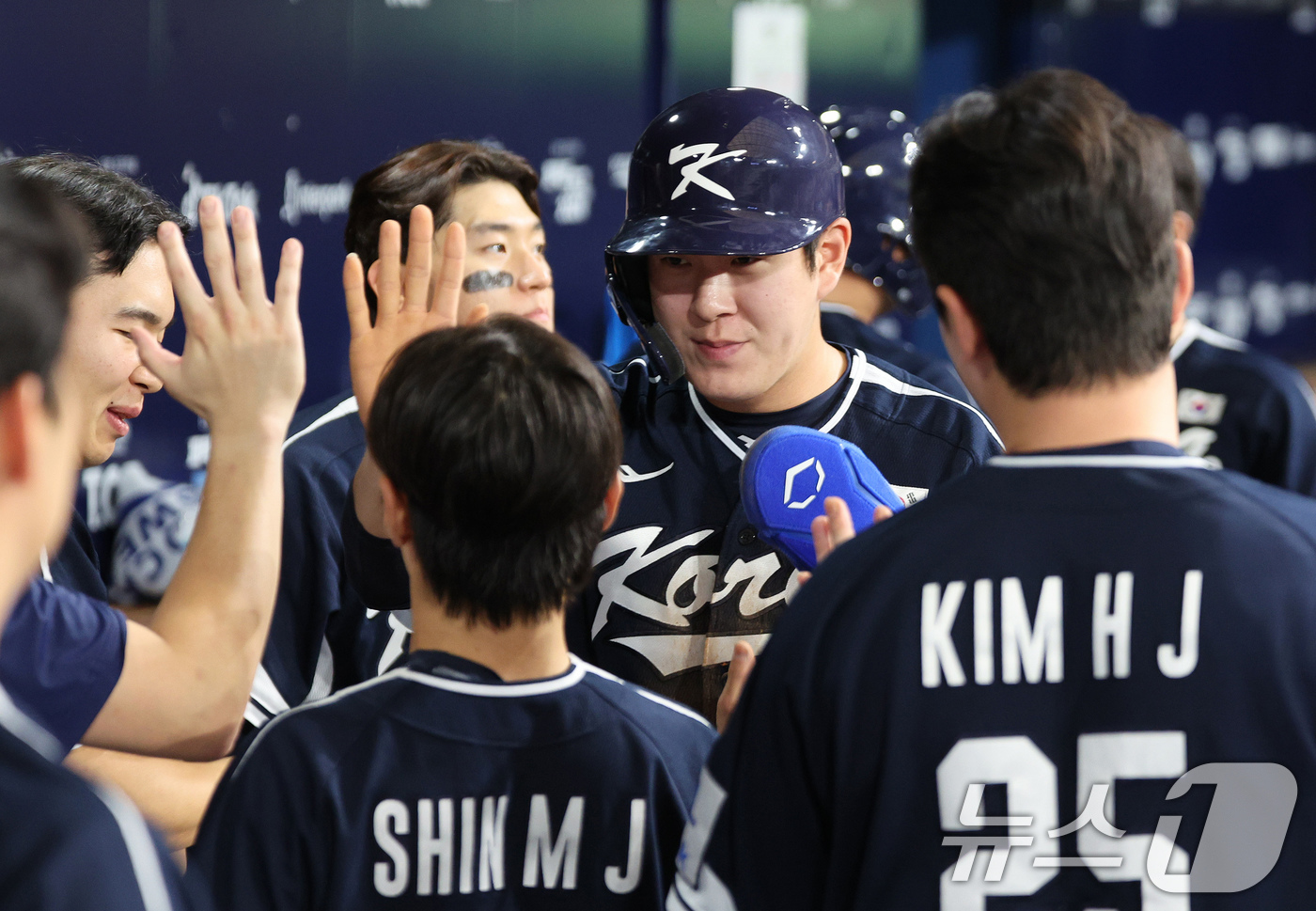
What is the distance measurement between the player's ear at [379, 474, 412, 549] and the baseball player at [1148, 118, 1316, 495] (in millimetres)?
1725

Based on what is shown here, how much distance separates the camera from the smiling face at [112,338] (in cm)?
180

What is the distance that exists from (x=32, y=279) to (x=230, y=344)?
66 cm

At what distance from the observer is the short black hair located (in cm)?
73

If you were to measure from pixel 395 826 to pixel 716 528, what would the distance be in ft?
2.37

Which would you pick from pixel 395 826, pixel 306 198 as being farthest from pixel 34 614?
pixel 306 198

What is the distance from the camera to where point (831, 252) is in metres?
1.93

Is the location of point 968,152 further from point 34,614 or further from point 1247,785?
point 34,614

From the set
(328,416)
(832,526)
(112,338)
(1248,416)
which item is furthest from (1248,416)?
(112,338)

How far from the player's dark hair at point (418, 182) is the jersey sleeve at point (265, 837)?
4.55ft

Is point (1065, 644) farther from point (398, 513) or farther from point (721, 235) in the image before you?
point (721, 235)

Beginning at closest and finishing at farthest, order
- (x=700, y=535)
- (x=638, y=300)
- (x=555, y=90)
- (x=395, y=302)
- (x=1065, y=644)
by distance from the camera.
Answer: (x=1065, y=644) → (x=395, y=302) → (x=700, y=535) → (x=638, y=300) → (x=555, y=90)

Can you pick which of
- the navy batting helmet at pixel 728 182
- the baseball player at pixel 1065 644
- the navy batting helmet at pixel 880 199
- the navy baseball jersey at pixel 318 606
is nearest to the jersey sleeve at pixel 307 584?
the navy baseball jersey at pixel 318 606

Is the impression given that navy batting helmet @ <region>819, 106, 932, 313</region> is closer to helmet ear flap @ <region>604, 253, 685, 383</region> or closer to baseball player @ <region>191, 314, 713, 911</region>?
helmet ear flap @ <region>604, 253, 685, 383</region>

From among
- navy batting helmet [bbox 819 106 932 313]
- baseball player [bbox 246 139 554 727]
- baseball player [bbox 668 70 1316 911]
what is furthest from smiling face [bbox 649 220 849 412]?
navy batting helmet [bbox 819 106 932 313]
